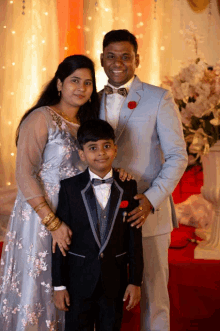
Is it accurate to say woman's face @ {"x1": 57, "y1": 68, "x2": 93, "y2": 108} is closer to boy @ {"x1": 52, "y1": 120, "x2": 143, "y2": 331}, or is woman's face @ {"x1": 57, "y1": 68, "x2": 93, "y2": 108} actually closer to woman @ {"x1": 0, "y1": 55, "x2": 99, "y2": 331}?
woman @ {"x1": 0, "y1": 55, "x2": 99, "y2": 331}

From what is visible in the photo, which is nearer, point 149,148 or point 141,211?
point 141,211

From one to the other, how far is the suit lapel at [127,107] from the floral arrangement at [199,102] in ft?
2.39

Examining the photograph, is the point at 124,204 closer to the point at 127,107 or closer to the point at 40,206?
the point at 40,206

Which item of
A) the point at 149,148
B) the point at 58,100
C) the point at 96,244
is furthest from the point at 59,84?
the point at 96,244

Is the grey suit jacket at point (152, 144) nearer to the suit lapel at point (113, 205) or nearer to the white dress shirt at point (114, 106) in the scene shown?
the white dress shirt at point (114, 106)

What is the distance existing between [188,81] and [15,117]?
242 centimetres

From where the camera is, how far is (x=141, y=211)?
1.79 metres

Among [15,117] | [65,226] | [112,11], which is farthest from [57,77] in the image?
[112,11]

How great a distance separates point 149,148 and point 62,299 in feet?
2.67

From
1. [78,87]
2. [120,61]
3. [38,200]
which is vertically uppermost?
[120,61]

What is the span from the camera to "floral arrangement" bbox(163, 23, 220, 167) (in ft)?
8.54

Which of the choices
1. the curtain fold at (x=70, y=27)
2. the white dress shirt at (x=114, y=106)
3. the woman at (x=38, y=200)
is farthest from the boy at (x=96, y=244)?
the curtain fold at (x=70, y=27)

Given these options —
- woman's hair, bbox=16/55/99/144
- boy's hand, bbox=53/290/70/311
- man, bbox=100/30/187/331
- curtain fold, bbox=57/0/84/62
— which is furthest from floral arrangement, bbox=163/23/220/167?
curtain fold, bbox=57/0/84/62

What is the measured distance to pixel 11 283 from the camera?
195 centimetres
